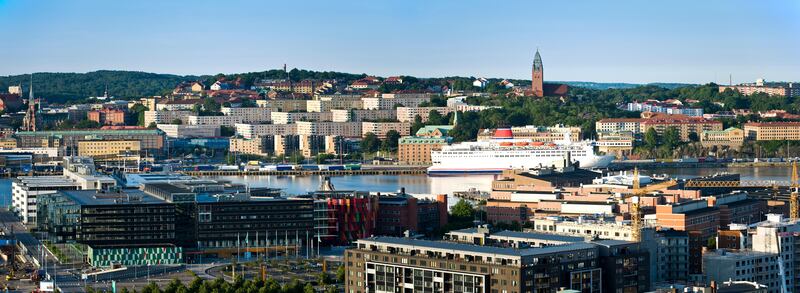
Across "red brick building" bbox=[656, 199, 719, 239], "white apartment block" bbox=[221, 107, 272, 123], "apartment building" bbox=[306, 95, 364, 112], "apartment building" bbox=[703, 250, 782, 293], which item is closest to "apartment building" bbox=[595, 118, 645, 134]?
"apartment building" bbox=[306, 95, 364, 112]

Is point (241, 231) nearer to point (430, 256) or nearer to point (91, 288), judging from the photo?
point (91, 288)

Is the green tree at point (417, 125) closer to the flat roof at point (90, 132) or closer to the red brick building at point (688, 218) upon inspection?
the flat roof at point (90, 132)

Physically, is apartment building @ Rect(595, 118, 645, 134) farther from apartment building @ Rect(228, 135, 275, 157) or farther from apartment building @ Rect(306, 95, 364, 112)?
apartment building @ Rect(306, 95, 364, 112)

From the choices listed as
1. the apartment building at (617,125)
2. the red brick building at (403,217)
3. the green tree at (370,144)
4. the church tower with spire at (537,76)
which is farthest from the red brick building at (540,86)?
the red brick building at (403,217)

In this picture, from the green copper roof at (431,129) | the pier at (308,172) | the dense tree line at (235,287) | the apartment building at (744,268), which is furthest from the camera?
the green copper roof at (431,129)

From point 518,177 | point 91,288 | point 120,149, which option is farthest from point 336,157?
point 91,288

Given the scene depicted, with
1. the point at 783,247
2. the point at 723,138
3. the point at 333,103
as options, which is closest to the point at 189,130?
the point at 333,103

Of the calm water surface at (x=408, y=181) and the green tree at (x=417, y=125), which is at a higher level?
the green tree at (x=417, y=125)
